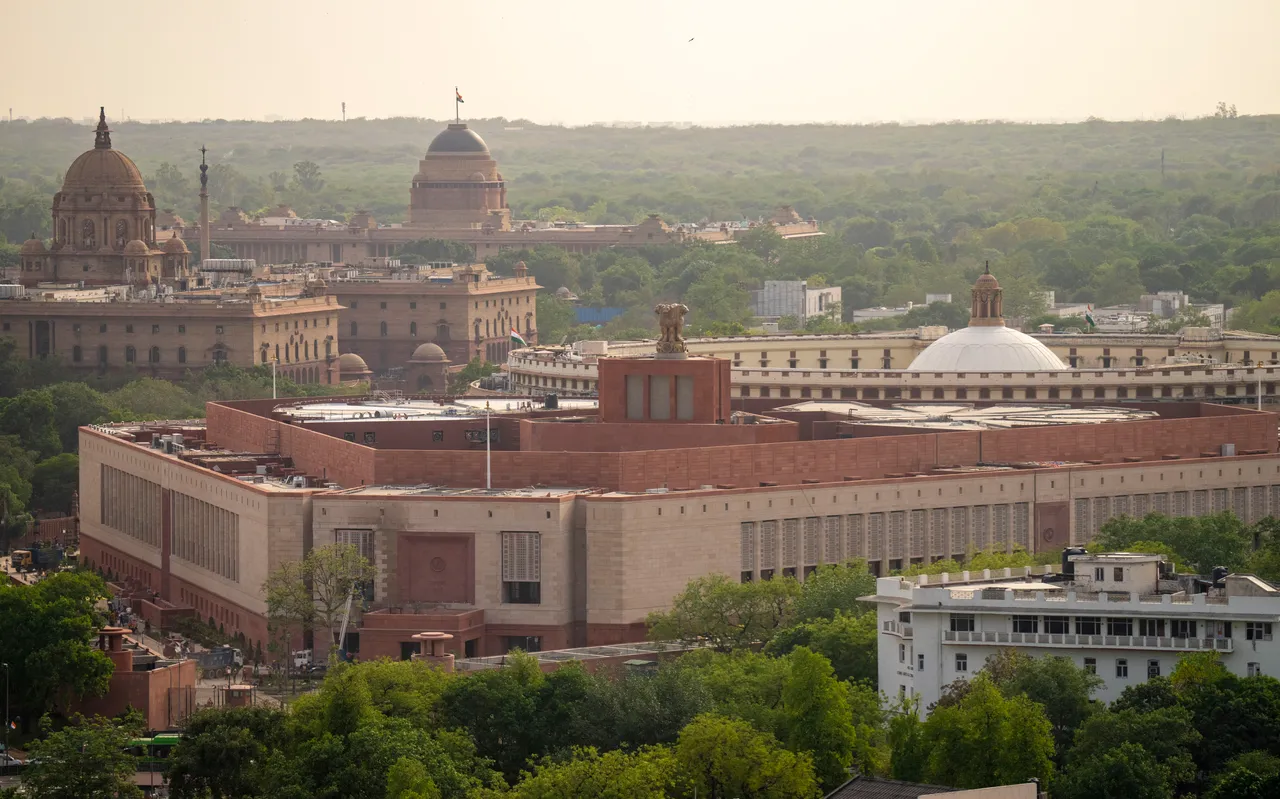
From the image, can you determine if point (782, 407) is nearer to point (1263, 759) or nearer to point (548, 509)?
point (548, 509)

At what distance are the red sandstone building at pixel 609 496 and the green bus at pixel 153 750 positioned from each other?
14.0 m

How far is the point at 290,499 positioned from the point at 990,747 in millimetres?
35559

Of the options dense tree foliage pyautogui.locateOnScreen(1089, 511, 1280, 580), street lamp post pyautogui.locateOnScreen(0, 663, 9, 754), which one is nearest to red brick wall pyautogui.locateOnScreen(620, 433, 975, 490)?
dense tree foliage pyautogui.locateOnScreen(1089, 511, 1280, 580)

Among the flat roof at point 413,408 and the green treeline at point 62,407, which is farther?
the green treeline at point 62,407

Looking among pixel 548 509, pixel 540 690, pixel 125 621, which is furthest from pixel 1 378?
pixel 540 690

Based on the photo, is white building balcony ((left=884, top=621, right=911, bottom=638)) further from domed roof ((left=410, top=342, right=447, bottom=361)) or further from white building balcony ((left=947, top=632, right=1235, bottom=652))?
domed roof ((left=410, top=342, right=447, bottom=361))

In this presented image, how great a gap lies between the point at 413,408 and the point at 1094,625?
167 feet

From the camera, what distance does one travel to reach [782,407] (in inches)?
5241

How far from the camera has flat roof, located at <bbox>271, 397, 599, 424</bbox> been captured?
401 feet

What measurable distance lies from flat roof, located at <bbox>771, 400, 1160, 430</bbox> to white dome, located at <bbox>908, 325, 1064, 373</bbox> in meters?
6.88

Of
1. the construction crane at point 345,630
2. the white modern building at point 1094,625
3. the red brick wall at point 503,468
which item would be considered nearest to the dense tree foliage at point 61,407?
the red brick wall at point 503,468

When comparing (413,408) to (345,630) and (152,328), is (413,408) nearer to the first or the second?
(345,630)

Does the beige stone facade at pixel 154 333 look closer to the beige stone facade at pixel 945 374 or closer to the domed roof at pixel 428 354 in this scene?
the domed roof at pixel 428 354

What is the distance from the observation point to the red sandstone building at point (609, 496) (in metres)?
99.4
